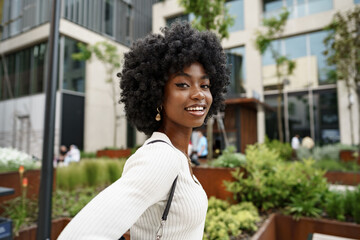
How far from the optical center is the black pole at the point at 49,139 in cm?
240

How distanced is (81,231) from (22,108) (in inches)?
705

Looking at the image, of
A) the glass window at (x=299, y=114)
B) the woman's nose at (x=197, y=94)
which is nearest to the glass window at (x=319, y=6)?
the glass window at (x=299, y=114)

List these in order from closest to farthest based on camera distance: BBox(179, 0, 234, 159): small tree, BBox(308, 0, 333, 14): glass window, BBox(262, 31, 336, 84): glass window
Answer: BBox(179, 0, 234, 159): small tree < BBox(262, 31, 336, 84): glass window < BBox(308, 0, 333, 14): glass window

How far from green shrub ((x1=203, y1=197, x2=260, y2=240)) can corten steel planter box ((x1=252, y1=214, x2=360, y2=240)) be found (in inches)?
7.6

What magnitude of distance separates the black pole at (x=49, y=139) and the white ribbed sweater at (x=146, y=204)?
6.31 ft

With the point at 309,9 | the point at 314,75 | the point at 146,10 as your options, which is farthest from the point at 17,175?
the point at 309,9

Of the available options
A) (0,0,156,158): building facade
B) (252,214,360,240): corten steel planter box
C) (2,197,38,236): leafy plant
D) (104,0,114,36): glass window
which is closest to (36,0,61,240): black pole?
(104,0,114,36): glass window


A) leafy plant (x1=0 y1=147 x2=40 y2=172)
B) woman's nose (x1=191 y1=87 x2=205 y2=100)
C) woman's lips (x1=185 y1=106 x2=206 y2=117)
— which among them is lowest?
leafy plant (x1=0 y1=147 x2=40 y2=172)

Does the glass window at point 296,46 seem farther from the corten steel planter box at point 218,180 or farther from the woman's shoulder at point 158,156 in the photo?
the woman's shoulder at point 158,156

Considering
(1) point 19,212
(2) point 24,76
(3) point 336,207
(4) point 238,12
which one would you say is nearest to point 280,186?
(3) point 336,207

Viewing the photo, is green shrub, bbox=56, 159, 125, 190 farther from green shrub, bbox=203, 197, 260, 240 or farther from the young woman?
the young woman

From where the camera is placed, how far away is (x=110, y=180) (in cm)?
534

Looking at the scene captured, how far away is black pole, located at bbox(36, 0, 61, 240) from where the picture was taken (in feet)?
7.88

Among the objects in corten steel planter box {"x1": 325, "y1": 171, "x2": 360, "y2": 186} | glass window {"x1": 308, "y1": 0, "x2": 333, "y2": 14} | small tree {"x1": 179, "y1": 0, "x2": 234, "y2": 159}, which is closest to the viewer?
small tree {"x1": 179, "y1": 0, "x2": 234, "y2": 159}
